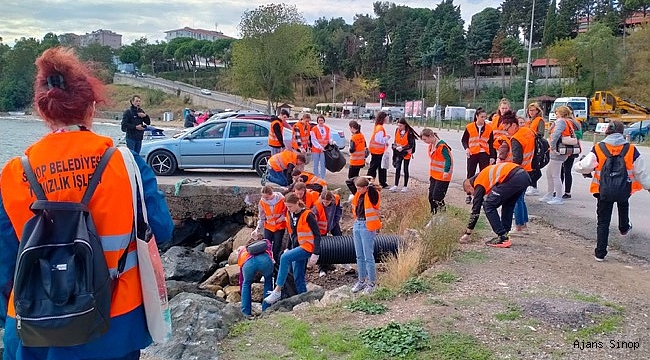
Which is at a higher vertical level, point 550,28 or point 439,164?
point 550,28

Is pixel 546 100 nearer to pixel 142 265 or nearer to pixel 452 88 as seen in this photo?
pixel 452 88

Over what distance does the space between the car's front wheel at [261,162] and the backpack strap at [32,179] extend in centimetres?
1243

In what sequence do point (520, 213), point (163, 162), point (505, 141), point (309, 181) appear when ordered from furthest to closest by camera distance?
1. point (163, 162)
2. point (309, 181)
3. point (505, 141)
4. point (520, 213)

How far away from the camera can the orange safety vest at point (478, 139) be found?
10.4 m

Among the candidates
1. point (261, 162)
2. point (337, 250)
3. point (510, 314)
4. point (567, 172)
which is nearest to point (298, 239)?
point (337, 250)

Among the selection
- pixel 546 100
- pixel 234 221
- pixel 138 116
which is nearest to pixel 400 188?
pixel 234 221

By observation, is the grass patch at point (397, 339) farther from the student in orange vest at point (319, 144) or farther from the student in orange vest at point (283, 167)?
the student in orange vest at point (319, 144)

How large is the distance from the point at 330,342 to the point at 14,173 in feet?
10.4

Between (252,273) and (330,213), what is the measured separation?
186 cm

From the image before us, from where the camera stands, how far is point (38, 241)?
225 cm

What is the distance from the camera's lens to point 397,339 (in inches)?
189

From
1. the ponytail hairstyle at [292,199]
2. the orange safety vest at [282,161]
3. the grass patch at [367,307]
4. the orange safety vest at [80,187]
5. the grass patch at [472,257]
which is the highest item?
the orange safety vest at [80,187]

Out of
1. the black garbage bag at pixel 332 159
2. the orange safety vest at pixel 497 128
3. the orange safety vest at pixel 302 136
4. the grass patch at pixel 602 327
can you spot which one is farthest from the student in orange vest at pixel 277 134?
the grass patch at pixel 602 327

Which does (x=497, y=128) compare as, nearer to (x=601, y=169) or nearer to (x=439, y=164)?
(x=439, y=164)
